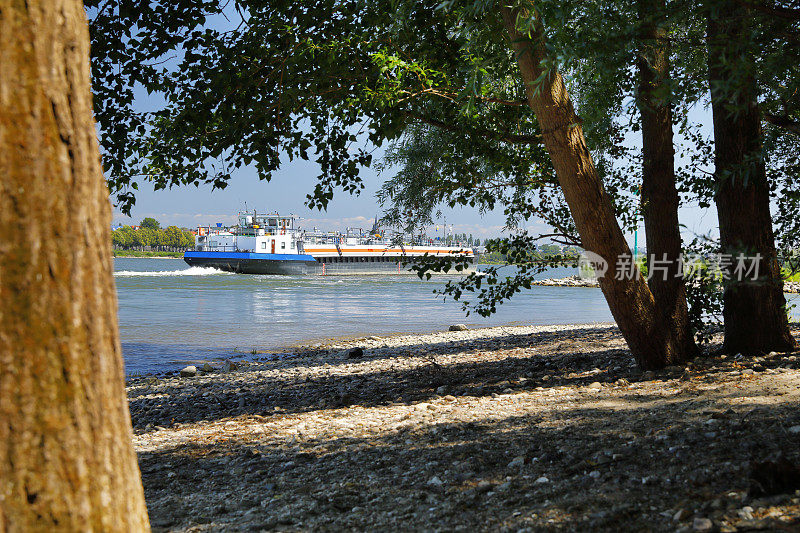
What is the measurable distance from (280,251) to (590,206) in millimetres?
49651

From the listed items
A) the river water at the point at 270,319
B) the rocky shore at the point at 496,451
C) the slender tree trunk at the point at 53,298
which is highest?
the slender tree trunk at the point at 53,298

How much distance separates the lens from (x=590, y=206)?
4828 millimetres

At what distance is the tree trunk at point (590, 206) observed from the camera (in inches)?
179

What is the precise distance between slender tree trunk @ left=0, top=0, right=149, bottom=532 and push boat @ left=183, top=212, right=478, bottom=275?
47.3 m

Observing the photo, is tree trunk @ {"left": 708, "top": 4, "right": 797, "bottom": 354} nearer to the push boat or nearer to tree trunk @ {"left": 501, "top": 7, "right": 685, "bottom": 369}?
tree trunk @ {"left": 501, "top": 7, "right": 685, "bottom": 369}

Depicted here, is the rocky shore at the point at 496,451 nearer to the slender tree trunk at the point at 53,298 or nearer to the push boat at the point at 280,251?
the slender tree trunk at the point at 53,298

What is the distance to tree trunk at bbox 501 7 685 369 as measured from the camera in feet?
14.9

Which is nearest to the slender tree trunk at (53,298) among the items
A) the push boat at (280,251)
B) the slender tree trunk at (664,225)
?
the slender tree trunk at (664,225)

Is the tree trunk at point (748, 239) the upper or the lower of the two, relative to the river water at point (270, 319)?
upper

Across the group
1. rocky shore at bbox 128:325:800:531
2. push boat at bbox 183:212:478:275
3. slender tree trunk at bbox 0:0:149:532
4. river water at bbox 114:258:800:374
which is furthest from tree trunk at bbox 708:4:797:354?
push boat at bbox 183:212:478:275

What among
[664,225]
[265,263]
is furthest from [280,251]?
[664,225]

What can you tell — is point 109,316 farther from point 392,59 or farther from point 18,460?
point 392,59

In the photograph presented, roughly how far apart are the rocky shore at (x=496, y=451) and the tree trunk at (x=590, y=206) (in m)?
0.29

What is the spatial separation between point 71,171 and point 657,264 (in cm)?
497
